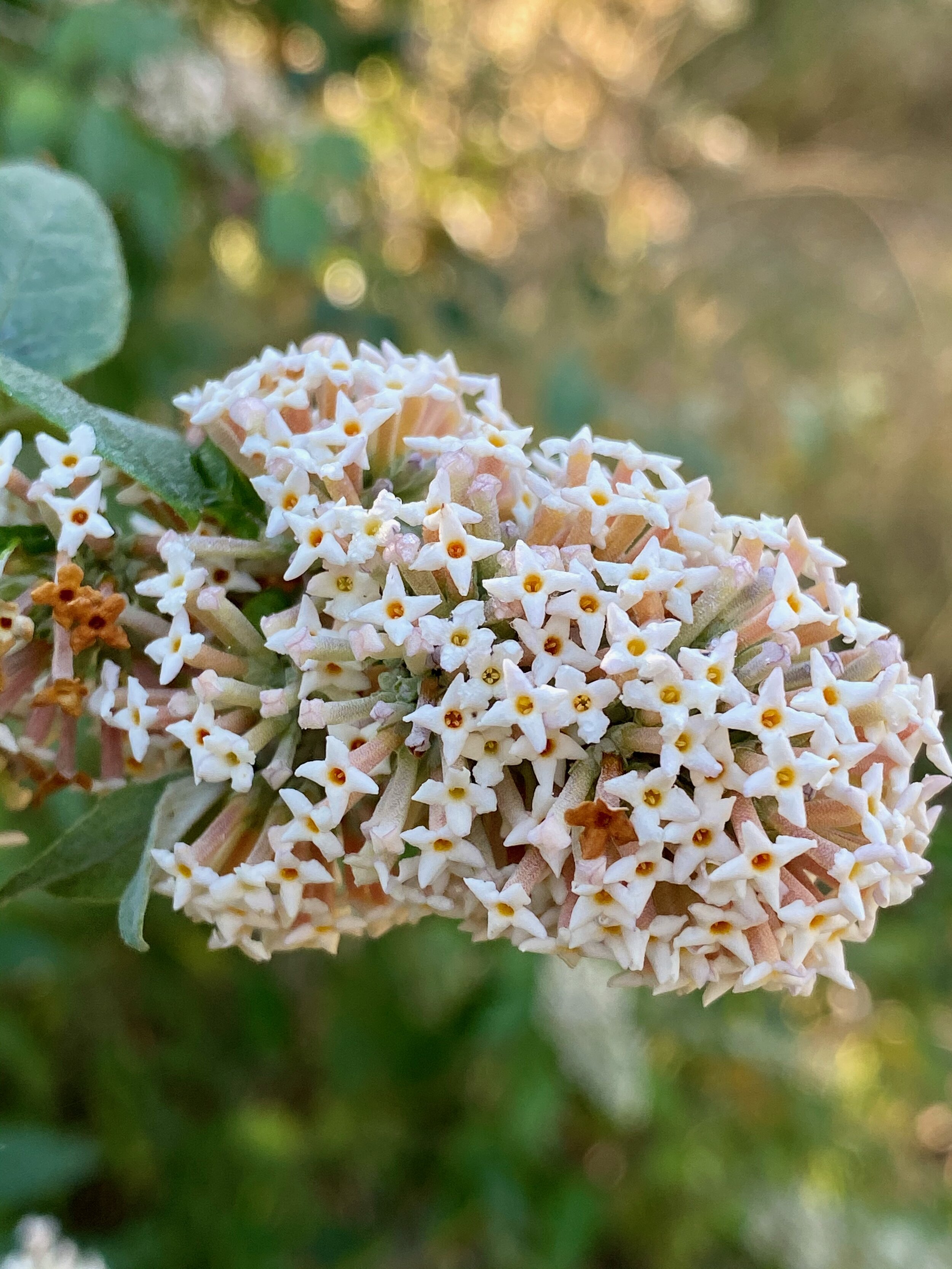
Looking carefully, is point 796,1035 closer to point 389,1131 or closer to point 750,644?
point 389,1131

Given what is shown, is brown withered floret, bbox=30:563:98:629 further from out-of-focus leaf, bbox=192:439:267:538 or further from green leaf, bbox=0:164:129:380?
green leaf, bbox=0:164:129:380

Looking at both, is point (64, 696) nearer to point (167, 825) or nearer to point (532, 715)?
point (167, 825)

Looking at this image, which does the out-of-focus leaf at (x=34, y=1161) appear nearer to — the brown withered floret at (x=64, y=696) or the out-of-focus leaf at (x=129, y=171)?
the brown withered floret at (x=64, y=696)

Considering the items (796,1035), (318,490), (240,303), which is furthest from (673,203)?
(318,490)

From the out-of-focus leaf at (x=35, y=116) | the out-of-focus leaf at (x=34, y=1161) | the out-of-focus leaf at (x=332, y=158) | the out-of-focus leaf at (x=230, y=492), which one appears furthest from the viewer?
the out-of-focus leaf at (x=332, y=158)

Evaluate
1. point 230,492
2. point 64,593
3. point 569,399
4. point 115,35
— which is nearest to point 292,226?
point 115,35

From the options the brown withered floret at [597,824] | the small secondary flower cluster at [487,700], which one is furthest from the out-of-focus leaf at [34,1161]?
the brown withered floret at [597,824]

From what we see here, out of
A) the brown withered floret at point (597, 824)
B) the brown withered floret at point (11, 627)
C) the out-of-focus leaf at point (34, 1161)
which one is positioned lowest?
the out-of-focus leaf at point (34, 1161)
